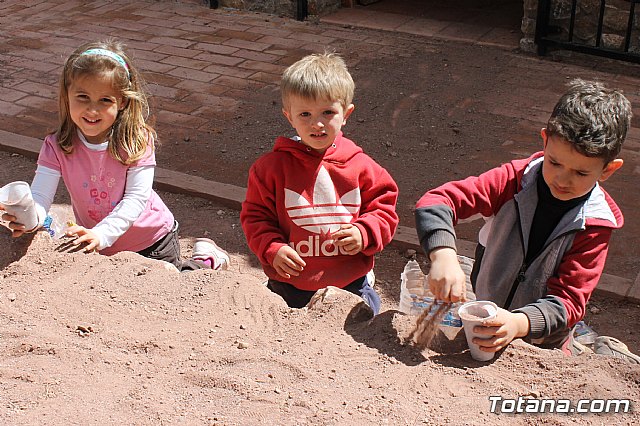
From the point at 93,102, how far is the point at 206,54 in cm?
440

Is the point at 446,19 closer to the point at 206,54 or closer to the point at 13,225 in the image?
the point at 206,54

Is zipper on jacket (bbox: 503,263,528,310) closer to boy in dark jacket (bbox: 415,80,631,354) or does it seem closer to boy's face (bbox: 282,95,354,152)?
boy in dark jacket (bbox: 415,80,631,354)

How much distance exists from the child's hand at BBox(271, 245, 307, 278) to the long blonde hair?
0.95 meters

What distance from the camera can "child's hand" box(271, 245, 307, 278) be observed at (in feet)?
10.9

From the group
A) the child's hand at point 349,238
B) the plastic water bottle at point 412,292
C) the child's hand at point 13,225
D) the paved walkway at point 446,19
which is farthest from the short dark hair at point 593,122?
the paved walkway at point 446,19

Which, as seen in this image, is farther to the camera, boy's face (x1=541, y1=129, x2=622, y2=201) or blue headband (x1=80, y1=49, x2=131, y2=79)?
blue headband (x1=80, y1=49, x2=131, y2=79)

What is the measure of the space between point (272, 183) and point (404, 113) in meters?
3.47

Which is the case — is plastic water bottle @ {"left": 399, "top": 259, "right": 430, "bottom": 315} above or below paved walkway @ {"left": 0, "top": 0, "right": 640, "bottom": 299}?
above

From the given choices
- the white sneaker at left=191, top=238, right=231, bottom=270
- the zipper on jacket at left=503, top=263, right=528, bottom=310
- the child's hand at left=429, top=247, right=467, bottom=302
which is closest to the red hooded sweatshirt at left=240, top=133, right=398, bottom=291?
the zipper on jacket at left=503, top=263, right=528, bottom=310

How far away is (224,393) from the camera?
2.76m

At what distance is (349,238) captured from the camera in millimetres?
3332

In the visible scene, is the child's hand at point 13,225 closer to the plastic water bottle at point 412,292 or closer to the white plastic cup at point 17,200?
the white plastic cup at point 17,200

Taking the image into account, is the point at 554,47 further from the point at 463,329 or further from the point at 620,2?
the point at 463,329

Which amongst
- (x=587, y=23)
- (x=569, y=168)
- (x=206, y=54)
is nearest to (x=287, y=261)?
(x=569, y=168)
